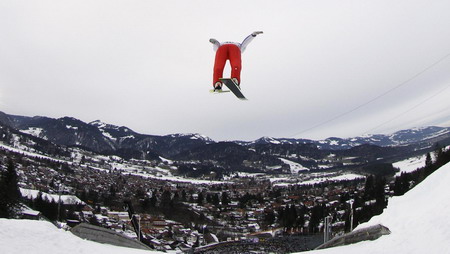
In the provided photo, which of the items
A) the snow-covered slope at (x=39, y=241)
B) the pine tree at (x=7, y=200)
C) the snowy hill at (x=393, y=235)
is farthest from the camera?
the pine tree at (x=7, y=200)

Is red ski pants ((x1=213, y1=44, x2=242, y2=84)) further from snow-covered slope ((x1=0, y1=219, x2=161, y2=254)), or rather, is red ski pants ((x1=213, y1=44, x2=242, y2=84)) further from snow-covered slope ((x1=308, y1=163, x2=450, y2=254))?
snow-covered slope ((x1=0, y1=219, x2=161, y2=254))

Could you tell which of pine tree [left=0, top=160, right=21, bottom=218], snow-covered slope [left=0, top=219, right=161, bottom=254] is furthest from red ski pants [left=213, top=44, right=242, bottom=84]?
pine tree [left=0, top=160, right=21, bottom=218]

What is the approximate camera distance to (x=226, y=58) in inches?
488

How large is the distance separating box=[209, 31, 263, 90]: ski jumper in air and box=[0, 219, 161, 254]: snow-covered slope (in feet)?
24.1

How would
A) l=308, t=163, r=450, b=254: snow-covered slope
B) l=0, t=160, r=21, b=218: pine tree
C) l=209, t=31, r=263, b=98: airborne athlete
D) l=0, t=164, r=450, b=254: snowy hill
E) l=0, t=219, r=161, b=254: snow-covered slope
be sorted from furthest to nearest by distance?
l=0, t=160, r=21, b=218: pine tree < l=209, t=31, r=263, b=98: airborne athlete < l=0, t=219, r=161, b=254: snow-covered slope < l=0, t=164, r=450, b=254: snowy hill < l=308, t=163, r=450, b=254: snow-covered slope

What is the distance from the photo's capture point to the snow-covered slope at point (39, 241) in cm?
942

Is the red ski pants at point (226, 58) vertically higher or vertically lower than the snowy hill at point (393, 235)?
higher

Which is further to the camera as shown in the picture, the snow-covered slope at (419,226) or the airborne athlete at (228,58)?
the airborne athlete at (228,58)

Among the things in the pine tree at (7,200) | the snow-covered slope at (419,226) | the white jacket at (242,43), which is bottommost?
the pine tree at (7,200)

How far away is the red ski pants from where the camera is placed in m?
12.1

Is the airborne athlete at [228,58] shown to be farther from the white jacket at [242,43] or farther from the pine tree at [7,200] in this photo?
the pine tree at [7,200]

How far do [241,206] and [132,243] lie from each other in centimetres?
17320

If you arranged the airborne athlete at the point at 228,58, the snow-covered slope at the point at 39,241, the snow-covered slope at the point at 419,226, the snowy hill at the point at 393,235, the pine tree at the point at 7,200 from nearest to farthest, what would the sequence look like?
the snow-covered slope at the point at 419,226
the snowy hill at the point at 393,235
the snow-covered slope at the point at 39,241
the airborne athlete at the point at 228,58
the pine tree at the point at 7,200

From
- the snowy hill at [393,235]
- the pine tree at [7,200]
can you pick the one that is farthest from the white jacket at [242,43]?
the pine tree at [7,200]
